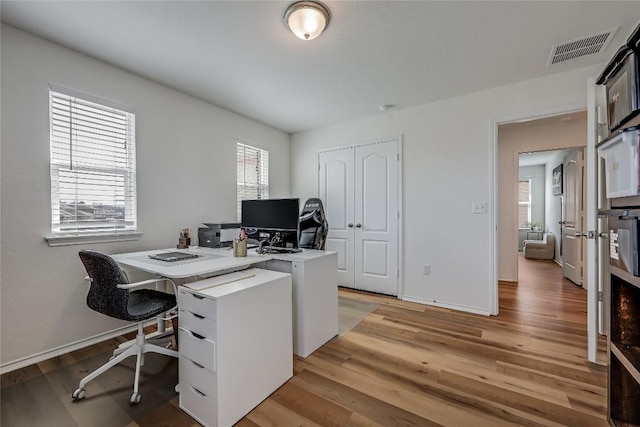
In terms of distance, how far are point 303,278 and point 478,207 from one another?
222 centimetres

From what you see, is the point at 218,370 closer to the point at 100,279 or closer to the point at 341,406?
the point at 341,406

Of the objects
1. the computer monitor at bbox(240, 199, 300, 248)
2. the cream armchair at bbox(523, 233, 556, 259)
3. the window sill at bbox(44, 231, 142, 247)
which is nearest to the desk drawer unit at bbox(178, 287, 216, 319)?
the computer monitor at bbox(240, 199, 300, 248)

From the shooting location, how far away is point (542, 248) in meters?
6.22

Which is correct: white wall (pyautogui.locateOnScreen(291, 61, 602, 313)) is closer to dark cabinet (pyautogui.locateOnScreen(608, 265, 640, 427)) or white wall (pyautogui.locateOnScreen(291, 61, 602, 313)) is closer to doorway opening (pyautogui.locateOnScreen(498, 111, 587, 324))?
doorway opening (pyautogui.locateOnScreen(498, 111, 587, 324))

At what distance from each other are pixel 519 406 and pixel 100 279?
268cm

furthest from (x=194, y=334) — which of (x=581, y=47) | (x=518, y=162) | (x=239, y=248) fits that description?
(x=518, y=162)

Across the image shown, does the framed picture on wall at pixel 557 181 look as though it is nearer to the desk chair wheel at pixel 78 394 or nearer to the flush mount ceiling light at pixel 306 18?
the flush mount ceiling light at pixel 306 18

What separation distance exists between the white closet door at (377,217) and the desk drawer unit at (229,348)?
222 cm

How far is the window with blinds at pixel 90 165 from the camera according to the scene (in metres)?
2.13

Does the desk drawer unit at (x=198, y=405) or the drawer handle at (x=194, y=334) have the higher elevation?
the drawer handle at (x=194, y=334)

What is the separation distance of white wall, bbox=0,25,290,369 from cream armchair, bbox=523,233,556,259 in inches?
290

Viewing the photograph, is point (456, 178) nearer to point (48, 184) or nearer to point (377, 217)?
point (377, 217)

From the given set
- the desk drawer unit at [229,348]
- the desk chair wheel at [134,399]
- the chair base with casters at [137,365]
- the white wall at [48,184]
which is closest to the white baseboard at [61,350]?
the white wall at [48,184]

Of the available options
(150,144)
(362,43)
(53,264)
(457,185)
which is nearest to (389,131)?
(457,185)
